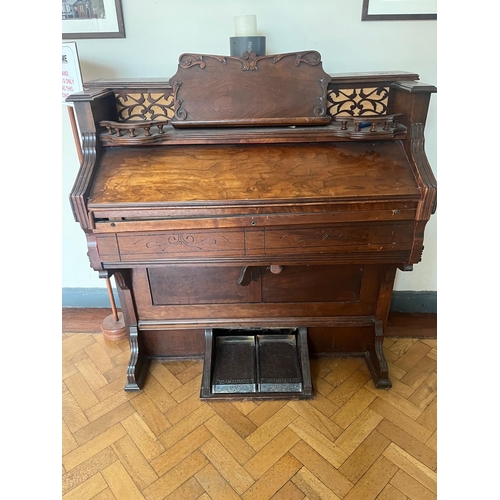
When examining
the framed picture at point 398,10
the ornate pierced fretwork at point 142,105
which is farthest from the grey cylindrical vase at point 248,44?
the framed picture at point 398,10

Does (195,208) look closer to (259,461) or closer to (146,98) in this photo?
(146,98)

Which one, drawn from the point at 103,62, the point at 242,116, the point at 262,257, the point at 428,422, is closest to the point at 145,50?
the point at 103,62

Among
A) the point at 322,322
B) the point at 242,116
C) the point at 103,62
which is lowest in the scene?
the point at 322,322

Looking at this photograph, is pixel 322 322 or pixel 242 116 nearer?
pixel 242 116

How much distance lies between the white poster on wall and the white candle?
70cm

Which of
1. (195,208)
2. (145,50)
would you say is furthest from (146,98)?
(195,208)

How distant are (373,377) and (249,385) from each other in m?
0.61

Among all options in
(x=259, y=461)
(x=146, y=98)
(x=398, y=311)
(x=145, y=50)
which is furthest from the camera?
(x=398, y=311)

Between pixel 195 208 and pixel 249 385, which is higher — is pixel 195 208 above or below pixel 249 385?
above

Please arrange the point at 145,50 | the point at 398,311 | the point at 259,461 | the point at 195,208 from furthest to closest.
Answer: the point at 398,311 < the point at 145,50 < the point at 259,461 < the point at 195,208

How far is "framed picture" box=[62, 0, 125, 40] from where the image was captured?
1726 mm

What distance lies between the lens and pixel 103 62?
183cm

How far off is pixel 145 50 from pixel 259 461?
185cm

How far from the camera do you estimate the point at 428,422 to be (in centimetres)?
168
